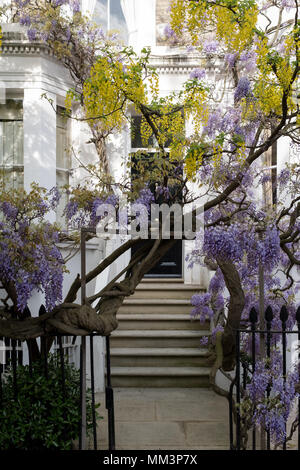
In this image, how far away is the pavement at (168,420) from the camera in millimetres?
4703

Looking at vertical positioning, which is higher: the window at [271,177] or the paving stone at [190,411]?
the window at [271,177]

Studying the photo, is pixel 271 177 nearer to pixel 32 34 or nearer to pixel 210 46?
pixel 210 46

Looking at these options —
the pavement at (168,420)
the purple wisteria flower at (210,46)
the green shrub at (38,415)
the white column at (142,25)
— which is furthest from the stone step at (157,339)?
the white column at (142,25)

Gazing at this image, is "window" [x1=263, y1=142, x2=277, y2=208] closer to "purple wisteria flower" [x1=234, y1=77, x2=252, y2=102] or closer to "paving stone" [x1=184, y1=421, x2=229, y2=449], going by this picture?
"purple wisteria flower" [x1=234, y1=77, x2=252, y2=102]

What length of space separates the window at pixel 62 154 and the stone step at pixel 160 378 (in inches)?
108

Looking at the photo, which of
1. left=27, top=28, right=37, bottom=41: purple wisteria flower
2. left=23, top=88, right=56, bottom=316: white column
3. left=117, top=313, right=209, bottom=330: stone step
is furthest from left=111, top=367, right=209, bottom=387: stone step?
left=27, top=28, right=37, bottom=41: purple wisteria flower

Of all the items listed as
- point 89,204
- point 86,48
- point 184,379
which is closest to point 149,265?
point 89,204

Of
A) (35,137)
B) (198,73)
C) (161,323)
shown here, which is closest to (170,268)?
(161,323)

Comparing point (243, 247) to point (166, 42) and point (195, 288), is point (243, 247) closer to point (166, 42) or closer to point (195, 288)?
point (195, 288)

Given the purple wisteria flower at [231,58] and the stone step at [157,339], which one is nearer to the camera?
the purple wisteria flower at [231,58]

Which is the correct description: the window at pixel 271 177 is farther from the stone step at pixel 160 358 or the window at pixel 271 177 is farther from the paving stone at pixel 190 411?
the paving stone at pixel 190 411
